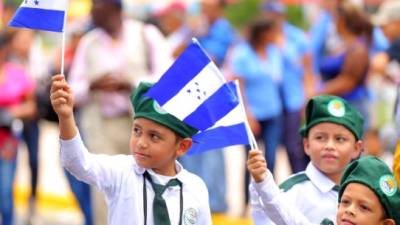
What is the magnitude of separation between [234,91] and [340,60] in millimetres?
4886

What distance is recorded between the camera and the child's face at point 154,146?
22.4 feet

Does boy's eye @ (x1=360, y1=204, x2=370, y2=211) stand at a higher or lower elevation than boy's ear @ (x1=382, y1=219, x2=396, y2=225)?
higher

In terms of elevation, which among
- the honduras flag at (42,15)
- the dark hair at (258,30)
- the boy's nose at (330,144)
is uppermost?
the dark hair at (258,30)

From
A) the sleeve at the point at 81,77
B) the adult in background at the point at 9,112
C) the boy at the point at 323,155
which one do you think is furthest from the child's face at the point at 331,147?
the adult in background at the point at 9,112

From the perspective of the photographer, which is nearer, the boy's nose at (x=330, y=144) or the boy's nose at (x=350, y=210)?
the boy's nose at (x=350, y=210)

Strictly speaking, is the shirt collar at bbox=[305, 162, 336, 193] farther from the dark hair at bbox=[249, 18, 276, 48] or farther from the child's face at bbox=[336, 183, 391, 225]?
the dark hair at bbox=[249, 18, 276, 48]

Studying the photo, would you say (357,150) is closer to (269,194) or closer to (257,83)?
(269,194)

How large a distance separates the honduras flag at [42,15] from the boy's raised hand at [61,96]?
420mm

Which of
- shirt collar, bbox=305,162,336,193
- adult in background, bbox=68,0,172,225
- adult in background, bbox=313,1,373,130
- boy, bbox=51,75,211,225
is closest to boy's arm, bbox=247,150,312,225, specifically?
boy, bbox=51,75,211,225

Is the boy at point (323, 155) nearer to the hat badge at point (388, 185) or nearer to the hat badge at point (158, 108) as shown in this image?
the hat badge at point (158, 108)

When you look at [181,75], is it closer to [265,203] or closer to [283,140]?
[265,203]

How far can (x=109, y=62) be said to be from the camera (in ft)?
34.5

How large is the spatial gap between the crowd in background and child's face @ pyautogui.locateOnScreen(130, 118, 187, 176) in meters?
3.30

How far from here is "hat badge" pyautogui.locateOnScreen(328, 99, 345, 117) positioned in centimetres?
745
